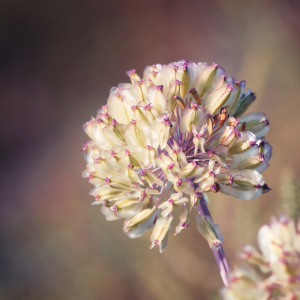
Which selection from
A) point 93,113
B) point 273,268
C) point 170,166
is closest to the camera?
point 273,268

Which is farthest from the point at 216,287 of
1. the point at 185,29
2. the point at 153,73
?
the point at 185,29

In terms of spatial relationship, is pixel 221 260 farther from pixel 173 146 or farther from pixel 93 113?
pixel 93 113

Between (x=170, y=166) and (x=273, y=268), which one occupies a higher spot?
(x=170, y=166)

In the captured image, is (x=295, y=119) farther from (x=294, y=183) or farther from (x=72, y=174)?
(x=72, y=174)

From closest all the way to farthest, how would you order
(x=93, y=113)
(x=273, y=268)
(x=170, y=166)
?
(x=273, y=268) → (x=170, y=166) → (x=93, y=113)

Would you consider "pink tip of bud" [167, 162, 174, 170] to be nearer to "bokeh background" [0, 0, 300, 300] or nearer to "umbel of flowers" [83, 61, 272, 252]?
"umbel of flowers" [83, 61, 272, 252]

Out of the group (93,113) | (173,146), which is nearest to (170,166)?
(173,146)

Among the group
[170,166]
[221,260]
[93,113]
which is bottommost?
[221,260]
